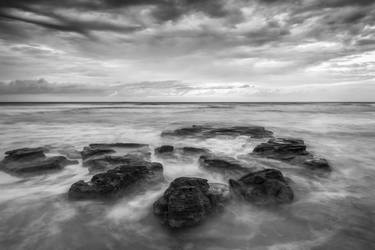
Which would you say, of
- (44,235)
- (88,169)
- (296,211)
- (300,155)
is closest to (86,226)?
(44,235)

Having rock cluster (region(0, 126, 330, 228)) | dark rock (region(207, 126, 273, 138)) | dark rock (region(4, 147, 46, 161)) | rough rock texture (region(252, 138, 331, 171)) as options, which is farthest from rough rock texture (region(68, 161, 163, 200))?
dark rock (region(207, 126, 273, 138))

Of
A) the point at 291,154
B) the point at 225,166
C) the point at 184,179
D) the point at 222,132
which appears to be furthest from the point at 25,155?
the point at 222,132

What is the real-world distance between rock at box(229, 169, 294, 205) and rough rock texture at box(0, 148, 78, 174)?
16.1 ft

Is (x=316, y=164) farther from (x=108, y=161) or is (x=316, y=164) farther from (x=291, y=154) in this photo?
(x=108, y=161)

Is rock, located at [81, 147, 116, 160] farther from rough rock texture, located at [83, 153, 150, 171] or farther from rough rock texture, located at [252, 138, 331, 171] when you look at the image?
rough rock texture, located at [252, 138, 331, 171]

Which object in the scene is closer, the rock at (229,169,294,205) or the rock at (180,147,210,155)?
the rock at (229,169,294,205)

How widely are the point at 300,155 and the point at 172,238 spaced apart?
216 inches

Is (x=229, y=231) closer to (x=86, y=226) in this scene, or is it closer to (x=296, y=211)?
(x=296, y=211)

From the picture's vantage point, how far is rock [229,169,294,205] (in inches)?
175

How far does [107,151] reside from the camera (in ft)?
25.7

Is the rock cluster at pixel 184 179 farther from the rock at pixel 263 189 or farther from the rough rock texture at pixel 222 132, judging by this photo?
the rough rock texture at pixel 222 132

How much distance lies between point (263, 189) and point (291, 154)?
11.2ft

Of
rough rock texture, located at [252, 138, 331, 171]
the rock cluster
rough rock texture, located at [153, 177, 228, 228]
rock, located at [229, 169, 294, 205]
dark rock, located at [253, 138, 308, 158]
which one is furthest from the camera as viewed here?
dark rock, located at [253, 138, 308, 158]

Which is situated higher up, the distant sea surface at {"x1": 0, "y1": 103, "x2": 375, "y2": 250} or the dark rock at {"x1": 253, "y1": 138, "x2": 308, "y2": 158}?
the dark rock at {"x1": 253, "y1": 138, "x2": 308, "y2": 158}
